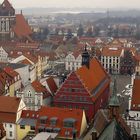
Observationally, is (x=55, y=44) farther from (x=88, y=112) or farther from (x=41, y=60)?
(x=88, y=112)

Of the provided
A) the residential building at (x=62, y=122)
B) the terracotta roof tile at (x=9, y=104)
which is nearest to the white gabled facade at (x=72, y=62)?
the terracotta roof tile at (x=9, y=104)

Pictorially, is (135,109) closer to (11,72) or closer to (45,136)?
(45,136)

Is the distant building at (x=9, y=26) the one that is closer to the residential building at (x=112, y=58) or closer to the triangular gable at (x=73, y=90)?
the residential building at (x=112, y=58)

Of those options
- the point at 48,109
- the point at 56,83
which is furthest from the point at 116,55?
the point at 48,109

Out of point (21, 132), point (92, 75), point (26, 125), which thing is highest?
point (92, 75)

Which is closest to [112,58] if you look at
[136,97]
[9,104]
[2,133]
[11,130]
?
[136,97]
